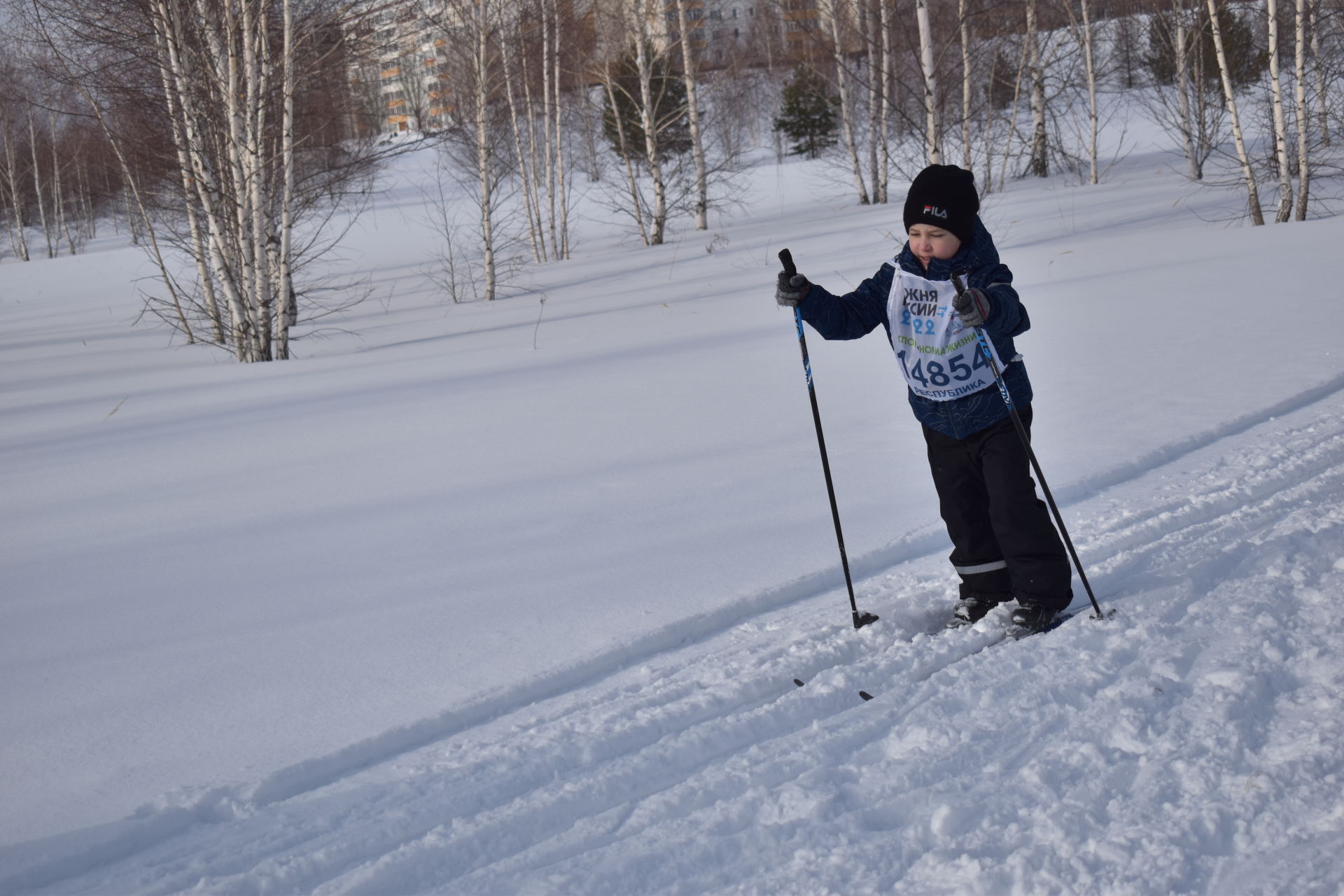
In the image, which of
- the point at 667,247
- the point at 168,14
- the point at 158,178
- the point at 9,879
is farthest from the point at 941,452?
the point at 667,247

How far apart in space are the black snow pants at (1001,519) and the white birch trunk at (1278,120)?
1142 centimetres

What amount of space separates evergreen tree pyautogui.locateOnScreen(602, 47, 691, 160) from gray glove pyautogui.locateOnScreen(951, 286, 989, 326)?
1839cm

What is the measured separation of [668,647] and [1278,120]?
13.4m

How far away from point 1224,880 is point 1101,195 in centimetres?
1991

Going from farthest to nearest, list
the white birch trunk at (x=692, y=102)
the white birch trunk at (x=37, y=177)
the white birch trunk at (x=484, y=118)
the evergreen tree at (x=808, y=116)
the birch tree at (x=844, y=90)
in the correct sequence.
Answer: the evergreen tree at (x=808, y=116) < the white birch trunk at (x=37, y=177) < the birch tree at (x=844, y=90) < the white birch trunk at (x=692, y=102) < the white birch trunk at (x=484, y=118)

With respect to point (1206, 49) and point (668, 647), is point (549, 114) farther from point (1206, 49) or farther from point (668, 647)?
point (668, 647)

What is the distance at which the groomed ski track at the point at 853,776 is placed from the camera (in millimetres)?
2088

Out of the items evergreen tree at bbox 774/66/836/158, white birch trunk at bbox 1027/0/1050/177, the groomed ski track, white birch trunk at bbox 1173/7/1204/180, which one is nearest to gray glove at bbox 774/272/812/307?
the groomed ski track

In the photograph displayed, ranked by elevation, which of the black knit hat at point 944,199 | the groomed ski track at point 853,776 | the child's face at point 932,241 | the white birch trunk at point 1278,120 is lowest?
the groomed ski track at point 853,776

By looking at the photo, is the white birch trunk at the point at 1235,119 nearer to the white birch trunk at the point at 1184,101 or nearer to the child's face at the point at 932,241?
the white birch trunk at the point at 1184,101

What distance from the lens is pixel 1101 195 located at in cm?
1952

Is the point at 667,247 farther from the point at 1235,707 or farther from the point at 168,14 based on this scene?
the point at 1235,707

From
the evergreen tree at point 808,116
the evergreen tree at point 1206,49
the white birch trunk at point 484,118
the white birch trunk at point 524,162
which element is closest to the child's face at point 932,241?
the white birch trunk at point 484,118

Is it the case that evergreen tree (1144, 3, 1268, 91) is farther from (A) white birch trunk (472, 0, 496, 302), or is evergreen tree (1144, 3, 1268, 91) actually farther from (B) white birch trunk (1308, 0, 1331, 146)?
(A) white birch trunk (472, 0, 496, 302)
